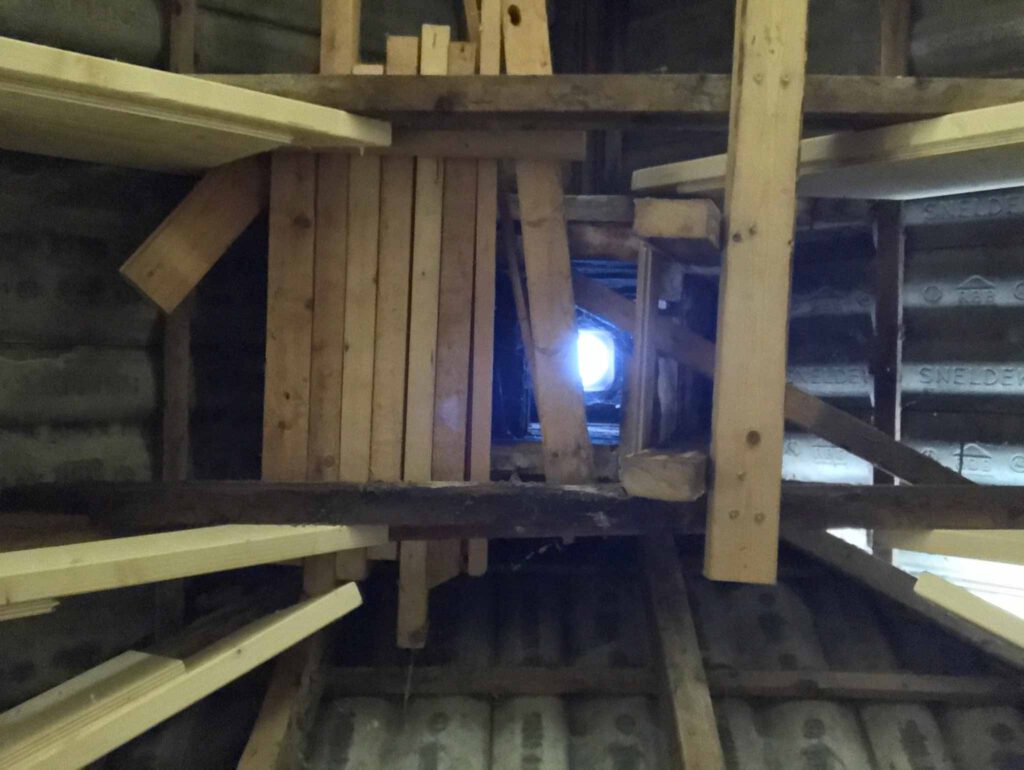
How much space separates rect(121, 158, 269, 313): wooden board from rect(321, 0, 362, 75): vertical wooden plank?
31cm

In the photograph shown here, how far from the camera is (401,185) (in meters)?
2.04

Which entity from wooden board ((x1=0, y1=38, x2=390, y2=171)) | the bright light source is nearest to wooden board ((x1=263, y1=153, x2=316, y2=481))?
wooden board ((x1=0, y1=38, x2=390, y2=171))

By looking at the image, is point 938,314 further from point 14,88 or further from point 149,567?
point 14,88

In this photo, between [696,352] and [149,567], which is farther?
[696,352]

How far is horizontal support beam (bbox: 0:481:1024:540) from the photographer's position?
6.12ft

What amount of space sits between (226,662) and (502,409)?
1.72 m

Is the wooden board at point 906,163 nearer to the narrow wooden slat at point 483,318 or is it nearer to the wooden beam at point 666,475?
the narrow wooden slat at point 483,318

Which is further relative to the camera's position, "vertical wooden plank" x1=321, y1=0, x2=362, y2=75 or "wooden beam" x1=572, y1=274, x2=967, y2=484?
"wooden beam" x1=572, y1=274, x2=967, y2=484

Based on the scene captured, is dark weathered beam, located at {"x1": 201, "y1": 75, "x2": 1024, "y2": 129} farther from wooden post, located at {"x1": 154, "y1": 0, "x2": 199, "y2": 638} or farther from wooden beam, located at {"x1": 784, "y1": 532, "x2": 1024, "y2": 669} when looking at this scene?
wooden beam, located at {"x1": 784, "y1": 532, "x2": 1024, "y2": 669}

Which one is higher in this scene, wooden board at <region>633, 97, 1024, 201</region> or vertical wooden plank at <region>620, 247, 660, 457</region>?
wooden board at <region>633, 97, 1024, 201</region>

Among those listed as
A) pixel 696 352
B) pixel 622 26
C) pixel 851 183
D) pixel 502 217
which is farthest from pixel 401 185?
pixel 622 26

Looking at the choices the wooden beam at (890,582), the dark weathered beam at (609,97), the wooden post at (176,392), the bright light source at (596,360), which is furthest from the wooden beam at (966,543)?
the bright light source at (596,360)

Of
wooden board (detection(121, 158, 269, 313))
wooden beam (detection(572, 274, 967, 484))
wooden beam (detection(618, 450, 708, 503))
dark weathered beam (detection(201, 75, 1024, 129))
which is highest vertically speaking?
dark weathered beam (detection(201, 75, 1024, 129))

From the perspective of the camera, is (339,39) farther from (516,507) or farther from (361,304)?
(516,507)
